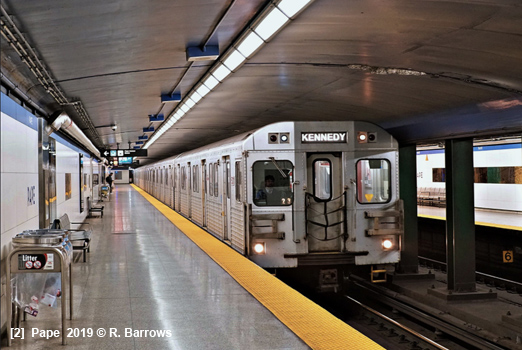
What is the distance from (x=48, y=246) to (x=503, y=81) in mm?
5849

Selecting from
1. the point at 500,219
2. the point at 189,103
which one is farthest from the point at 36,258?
the point at 500,219

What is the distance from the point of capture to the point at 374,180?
9141 mm

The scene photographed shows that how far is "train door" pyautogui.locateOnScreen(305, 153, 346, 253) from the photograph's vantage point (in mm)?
9094

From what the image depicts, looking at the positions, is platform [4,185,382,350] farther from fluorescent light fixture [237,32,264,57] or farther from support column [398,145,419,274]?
support column [398,145,419,274]

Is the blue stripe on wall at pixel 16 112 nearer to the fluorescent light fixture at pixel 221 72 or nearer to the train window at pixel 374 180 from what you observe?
the fluorescent light fixture at pixel 221 72

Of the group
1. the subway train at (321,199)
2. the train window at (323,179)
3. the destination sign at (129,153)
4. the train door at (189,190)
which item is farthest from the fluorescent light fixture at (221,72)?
the destination sign at (129,153)

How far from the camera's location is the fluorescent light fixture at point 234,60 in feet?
22.5

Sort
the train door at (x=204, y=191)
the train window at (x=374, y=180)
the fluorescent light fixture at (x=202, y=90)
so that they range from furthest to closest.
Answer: the train door at (x=204, y=191) < the fluorescent light fixture at (x=202, y=90) < the train window at (x=374, y=180)

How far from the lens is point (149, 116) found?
1456 centimetres

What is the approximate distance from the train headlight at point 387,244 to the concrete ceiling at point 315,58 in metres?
1.77

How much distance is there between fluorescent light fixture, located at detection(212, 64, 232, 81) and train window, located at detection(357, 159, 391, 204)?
8.72 feet

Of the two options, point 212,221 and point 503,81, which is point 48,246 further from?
point 212,221

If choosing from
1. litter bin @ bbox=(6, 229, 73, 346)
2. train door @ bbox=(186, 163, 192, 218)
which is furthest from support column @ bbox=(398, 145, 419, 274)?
train door @ bbox=(186, 163, 192, 218)

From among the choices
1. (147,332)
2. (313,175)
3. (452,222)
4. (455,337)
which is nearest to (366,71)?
(313,175)
